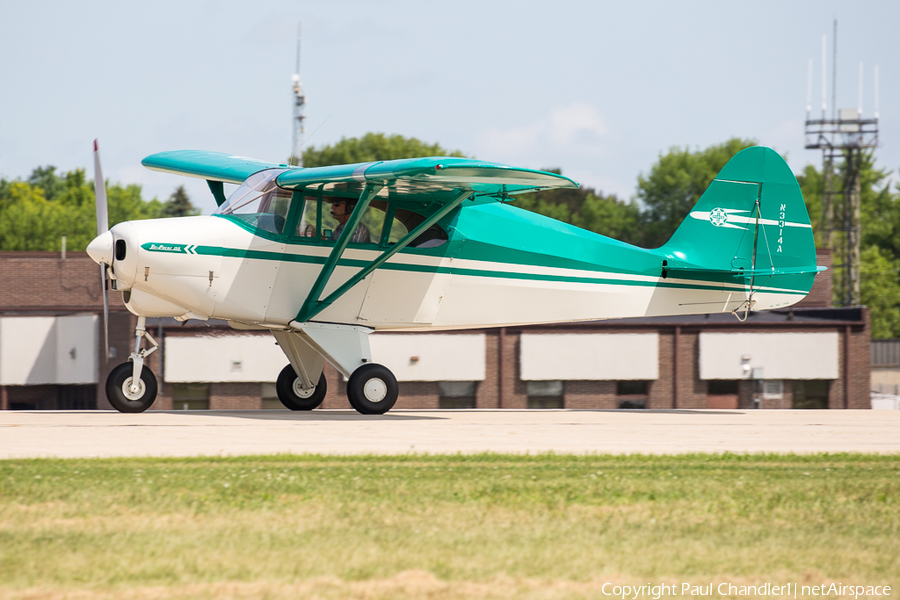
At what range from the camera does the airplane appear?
→ 42.3 ft

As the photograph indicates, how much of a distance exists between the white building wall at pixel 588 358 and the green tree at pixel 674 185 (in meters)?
70.4

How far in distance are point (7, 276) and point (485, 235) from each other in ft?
96.2

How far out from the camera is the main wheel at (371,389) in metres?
13.4

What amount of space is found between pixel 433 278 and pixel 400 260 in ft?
1.90

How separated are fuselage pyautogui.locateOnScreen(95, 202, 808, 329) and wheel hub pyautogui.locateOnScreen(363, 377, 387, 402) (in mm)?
938

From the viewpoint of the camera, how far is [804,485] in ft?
24.8

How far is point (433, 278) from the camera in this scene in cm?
1420

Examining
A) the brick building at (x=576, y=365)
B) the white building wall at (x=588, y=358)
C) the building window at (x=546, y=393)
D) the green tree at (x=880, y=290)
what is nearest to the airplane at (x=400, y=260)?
the brick building at (x=576, y=365)

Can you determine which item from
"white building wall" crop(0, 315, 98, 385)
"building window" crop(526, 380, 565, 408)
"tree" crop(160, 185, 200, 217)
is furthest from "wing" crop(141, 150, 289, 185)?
"tree" crop(160, 185, 200, 217)

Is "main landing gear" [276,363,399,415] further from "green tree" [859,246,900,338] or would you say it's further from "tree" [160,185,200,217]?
"tree" [160,185,200,217]

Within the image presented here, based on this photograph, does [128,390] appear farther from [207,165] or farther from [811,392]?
[811,392]

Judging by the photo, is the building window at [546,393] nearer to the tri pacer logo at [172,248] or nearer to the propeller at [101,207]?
the propeller at [101,207]

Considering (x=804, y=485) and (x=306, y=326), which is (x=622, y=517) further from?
(x=306, y=326)

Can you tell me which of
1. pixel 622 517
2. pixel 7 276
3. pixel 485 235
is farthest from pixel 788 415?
pixel 7 276
